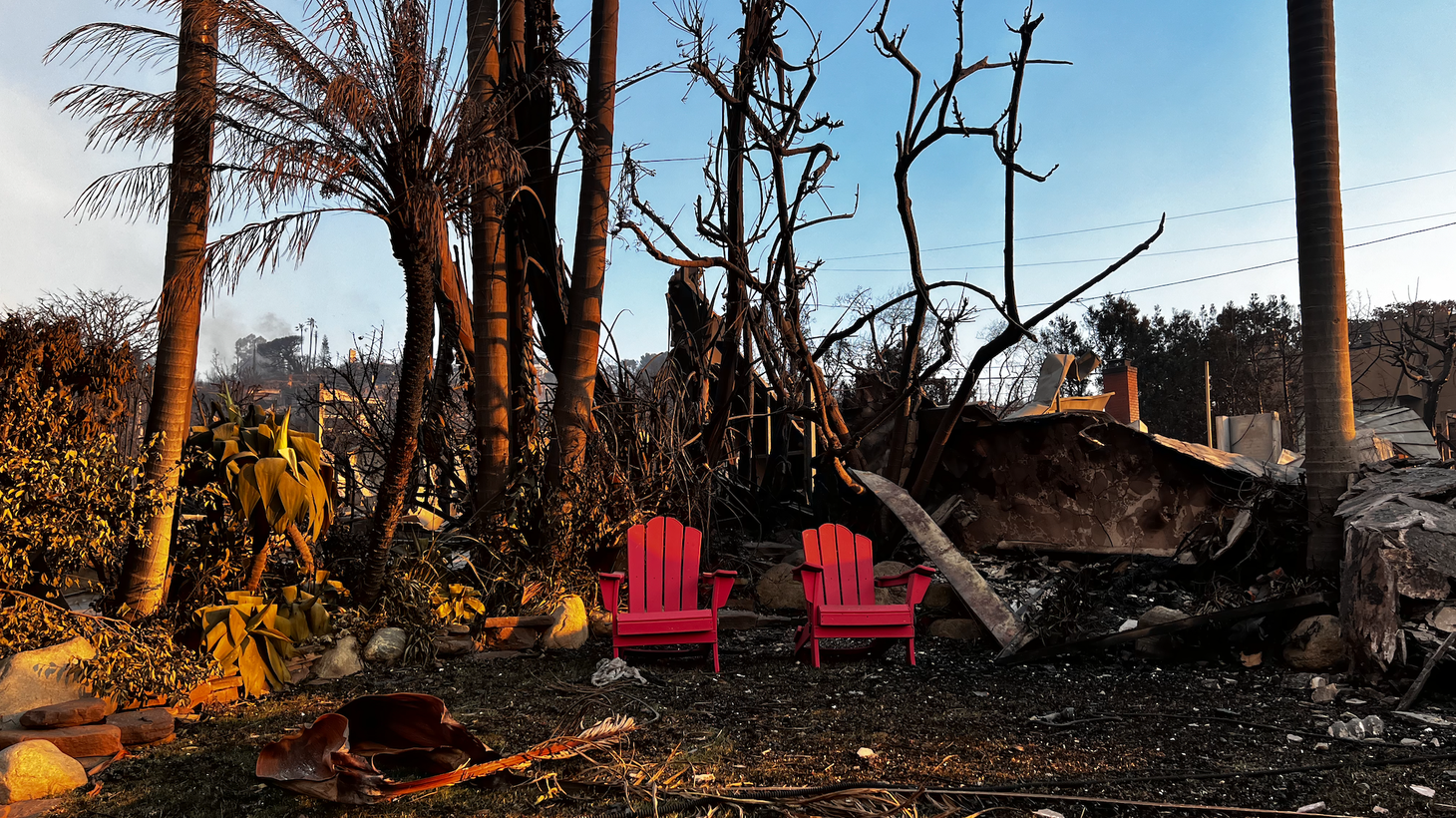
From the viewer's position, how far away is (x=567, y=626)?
4.92 m

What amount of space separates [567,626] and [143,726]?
7.31 ft

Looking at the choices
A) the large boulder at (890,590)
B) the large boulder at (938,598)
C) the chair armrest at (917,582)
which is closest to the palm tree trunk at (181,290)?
the chair armrest at (917,582)

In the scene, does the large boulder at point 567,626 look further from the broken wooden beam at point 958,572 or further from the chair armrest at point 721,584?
the broken wooden beam at point 958,572

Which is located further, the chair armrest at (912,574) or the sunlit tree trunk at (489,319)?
the sunlit tree trunk at (489,319)

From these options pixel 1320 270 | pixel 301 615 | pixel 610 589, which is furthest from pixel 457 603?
pixel 1320 270

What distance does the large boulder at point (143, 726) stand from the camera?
3020 mm

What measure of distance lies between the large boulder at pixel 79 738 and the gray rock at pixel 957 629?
4.18m

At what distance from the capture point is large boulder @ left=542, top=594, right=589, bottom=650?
15.9 ft

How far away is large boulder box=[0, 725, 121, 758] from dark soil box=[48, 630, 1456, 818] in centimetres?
11

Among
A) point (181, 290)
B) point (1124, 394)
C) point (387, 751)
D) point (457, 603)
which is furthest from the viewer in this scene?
point (1124, 394)

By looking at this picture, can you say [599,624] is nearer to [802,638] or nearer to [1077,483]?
[802,638]

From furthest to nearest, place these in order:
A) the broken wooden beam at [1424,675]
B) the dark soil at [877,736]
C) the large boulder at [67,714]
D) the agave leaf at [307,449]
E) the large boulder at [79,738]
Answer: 1. the agave leaf at [307,449]
2. the broken wooden beam at [1424,675]
3. the large boulder at [67,714]
4. the large boulder at [79,738]
5. the dark soil at [877,736]

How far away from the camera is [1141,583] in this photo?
583cm

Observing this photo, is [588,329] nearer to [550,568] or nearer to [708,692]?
[550,568]
